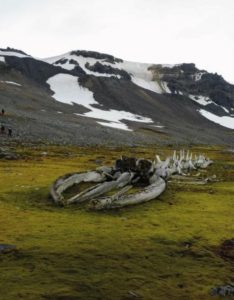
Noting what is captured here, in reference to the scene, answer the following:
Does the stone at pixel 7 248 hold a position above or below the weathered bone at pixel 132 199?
below

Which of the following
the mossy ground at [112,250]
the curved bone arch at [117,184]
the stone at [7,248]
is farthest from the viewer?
the curved bone arch at [117,184]

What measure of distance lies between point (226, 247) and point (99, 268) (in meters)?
4.93

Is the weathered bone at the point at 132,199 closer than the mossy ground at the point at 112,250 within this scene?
No

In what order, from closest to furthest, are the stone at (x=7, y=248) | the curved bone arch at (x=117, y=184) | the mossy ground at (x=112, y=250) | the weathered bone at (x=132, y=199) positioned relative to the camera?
1. the mossy ground at (x=112, y=250)
2. the stone at (x=7, y=248)
3. the weathered bone at (x=132, y=199)
4. the curved bone arch at (x=117, y=184)

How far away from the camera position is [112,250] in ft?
46.9

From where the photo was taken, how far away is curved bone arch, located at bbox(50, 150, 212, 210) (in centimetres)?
2031

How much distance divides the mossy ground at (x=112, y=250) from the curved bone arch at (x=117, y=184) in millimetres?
481

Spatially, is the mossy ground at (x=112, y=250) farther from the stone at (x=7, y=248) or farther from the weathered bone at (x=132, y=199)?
the weathered bone at (x=132, y=199)

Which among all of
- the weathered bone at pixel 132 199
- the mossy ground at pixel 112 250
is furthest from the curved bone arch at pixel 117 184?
the mossy ground at pixel 112 250

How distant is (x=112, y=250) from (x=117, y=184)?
9508 millimetres

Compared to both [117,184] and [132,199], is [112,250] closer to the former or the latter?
[132,199]

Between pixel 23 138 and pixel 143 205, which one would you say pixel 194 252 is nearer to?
pixel 143 205

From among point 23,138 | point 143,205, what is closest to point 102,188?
point 143,205

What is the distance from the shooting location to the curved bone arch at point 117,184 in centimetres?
2031
